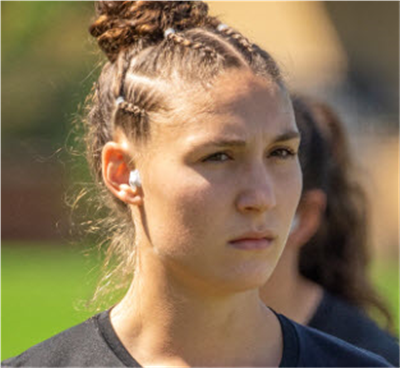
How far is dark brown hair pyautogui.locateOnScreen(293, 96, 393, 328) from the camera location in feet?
13.5

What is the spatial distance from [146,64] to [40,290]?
15081 millimetres

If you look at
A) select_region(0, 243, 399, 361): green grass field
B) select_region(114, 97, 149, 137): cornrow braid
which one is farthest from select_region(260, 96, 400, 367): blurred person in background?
select_region(0, 243, 399, 361): green grass field

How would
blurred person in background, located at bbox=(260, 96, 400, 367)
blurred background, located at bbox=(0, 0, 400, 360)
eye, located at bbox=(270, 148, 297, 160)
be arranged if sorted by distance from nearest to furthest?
1. eye, located at bbox=(270, 148, 297, 160)
2. blurred person in background, located at bbox=(260, 96, 400, 367)
3. blurred background, located at bbox=(0, 0, 400, 360)

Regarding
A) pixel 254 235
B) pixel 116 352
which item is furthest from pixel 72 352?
pixel 254 235

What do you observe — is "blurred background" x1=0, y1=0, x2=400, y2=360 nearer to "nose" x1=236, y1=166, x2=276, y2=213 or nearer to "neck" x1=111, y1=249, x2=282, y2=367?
"neck" x1=111, y1=249, x2=282, y2=367

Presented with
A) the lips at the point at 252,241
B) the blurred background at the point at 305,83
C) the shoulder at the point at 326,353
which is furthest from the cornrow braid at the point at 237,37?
the blurred background at the point at 305,83

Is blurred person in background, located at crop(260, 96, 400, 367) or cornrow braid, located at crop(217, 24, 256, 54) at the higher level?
cornrow braid, located at crop(217, 24, 256, 54)

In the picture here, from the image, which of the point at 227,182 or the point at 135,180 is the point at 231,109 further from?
the point at 135,180

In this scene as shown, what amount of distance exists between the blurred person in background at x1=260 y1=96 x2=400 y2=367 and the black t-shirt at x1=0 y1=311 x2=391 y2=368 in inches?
43.1

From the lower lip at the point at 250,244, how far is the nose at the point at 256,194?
3.0 inches

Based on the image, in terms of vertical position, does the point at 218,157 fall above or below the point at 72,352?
above

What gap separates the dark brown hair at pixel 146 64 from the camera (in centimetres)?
250

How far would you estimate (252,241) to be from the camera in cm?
239

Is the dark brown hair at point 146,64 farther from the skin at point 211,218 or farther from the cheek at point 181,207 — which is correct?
the cheek at point 181,207
